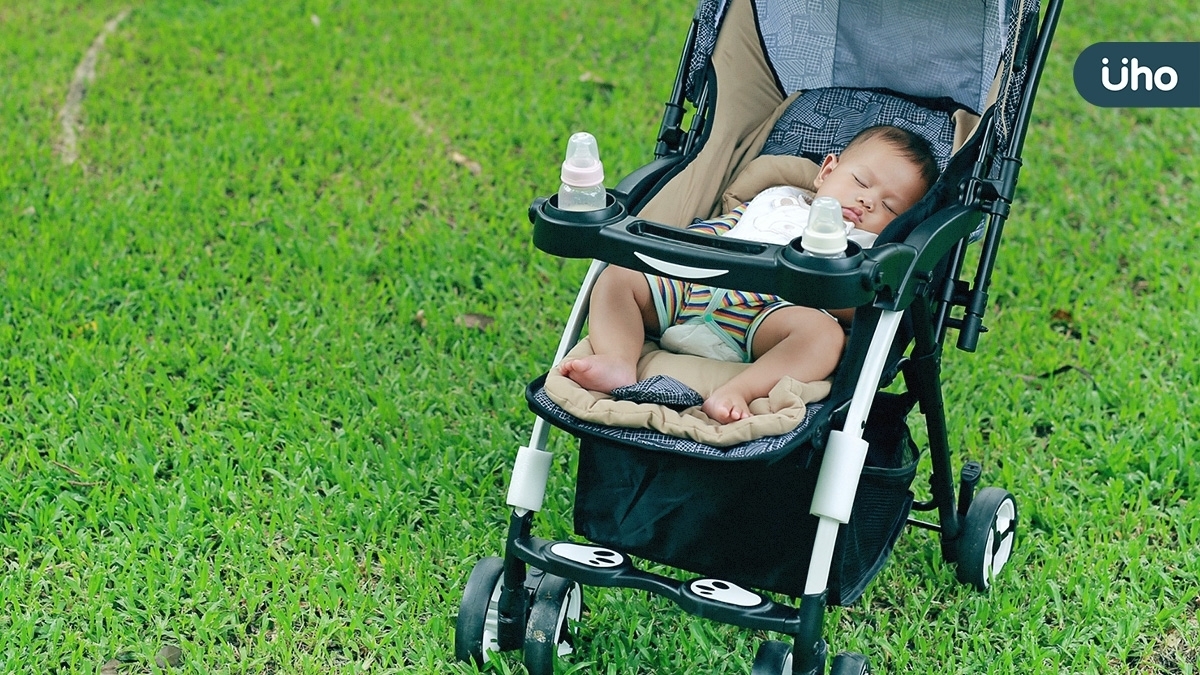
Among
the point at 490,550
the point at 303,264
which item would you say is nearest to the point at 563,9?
the point at 303,264

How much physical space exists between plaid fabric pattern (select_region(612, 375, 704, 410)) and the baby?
36 millimetres

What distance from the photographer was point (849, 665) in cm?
260

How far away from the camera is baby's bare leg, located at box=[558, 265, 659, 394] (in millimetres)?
2549

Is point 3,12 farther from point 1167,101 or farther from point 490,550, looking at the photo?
point 1167,101

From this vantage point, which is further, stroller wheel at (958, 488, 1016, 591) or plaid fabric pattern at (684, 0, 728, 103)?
plaid fabric pattern at (684, 0, 728, 103)

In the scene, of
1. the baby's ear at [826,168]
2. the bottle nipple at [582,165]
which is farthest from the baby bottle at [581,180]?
the baby's ear at [826,168]

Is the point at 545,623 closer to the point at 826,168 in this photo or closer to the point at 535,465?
the point at 535,465

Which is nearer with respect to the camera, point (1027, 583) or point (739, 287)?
point (739, 287)

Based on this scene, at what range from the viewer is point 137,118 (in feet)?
17.4

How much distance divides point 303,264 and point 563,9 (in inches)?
101

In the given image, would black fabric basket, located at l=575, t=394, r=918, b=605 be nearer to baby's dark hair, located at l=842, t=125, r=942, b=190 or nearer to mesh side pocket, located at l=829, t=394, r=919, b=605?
mesh side pocket, located at l=829, t=394, r=919, b=605

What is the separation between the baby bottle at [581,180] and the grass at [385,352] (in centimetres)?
102

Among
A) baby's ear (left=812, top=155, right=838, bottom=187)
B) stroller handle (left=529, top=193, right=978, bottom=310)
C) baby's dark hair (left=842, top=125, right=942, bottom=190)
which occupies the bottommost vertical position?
stroller handle (left=529, top=193, right=978, bottom=310)

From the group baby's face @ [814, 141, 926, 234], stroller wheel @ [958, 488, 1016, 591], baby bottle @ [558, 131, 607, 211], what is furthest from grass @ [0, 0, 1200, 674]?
baby bottle @ [558, 131, 607, 211]
